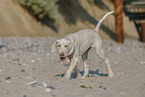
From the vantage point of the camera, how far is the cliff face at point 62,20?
48.5ft

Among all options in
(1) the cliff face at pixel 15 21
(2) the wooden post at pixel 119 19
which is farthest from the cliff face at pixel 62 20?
(2) the wooden post at pixel 119 19

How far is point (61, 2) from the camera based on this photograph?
70.7ft

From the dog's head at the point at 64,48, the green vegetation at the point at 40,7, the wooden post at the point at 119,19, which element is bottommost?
the dog's head at the point at 64,48

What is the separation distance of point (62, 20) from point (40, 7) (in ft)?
10.0

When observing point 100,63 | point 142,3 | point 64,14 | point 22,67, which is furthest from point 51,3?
point 22,67

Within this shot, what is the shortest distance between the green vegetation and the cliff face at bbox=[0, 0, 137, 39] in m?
0.46

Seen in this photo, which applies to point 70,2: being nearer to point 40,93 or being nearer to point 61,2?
point 61,2

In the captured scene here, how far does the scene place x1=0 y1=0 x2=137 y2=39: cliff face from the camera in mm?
14797

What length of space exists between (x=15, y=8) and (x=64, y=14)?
5.62 metres

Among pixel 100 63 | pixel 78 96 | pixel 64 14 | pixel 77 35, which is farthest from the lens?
pixel 64 14

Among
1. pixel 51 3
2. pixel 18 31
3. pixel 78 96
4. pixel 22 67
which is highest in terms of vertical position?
pixel 51 3

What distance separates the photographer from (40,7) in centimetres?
1677

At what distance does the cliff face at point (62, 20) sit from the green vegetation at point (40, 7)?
18.2 inches

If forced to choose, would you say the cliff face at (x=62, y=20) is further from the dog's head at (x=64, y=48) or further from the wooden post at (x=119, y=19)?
the dog's head at (x=64, y=48)
